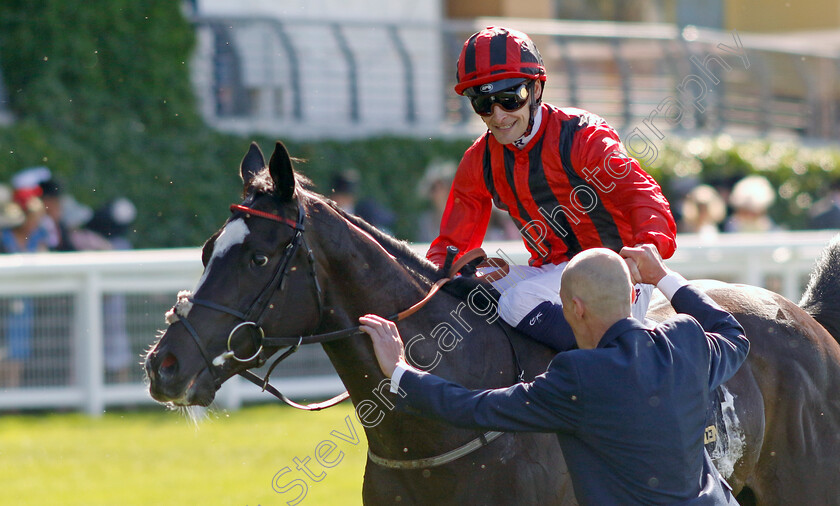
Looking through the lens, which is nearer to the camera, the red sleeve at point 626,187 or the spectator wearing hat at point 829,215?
the red sleeve at point 626,187

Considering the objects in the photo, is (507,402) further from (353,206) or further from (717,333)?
(353,206)

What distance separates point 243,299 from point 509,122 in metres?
1.06

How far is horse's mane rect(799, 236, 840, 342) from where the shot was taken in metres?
4.04

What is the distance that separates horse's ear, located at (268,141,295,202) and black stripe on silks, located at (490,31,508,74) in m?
0.76

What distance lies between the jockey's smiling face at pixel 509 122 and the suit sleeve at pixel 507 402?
1.02 metres

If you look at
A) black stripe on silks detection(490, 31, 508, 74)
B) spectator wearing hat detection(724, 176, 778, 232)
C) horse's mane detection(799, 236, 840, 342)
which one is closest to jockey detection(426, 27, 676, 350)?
black stripe on silks detection(490, 31, 508, 74)

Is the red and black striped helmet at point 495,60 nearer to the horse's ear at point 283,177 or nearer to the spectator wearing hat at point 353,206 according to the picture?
the horse's ear at point 283,177

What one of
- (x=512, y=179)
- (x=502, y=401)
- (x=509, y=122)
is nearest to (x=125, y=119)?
(x=512, y=179)

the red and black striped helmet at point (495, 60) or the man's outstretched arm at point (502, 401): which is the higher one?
the red and black striped helmet at point (495, 60)

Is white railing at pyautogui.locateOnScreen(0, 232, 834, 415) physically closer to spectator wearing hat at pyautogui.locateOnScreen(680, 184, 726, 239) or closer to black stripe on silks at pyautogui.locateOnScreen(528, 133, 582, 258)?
spectator wearing hat at pyautogui.locateOnScreen(680, 184, 726, 239)

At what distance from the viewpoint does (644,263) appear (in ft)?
9.32

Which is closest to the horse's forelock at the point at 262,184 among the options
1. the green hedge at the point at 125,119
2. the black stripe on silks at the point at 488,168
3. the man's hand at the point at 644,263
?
the black stripe on silks at the point at 488,168

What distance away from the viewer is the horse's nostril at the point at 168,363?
2.74 m

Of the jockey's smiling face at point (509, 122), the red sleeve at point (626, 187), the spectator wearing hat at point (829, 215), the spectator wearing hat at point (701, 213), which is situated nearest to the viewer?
the red sleeve at point (626, 187)
